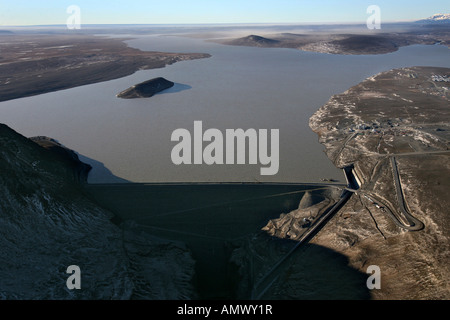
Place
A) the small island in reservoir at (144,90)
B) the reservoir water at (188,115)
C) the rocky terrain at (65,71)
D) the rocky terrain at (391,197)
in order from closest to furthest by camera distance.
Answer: the rocky terrain at (391,197) → the reservoir water at (188,115) → the small island in reservoir at (144,90) → the rocky terrain at (65,71)

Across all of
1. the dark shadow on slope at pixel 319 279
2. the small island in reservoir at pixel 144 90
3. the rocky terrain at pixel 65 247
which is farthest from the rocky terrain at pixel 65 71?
the dark shadow on slope at pixel 319 279

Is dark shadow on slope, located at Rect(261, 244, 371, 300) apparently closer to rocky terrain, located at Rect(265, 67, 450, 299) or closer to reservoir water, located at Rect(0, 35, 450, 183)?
rocky terrain, located at Rect(265, 67, 450, 299)

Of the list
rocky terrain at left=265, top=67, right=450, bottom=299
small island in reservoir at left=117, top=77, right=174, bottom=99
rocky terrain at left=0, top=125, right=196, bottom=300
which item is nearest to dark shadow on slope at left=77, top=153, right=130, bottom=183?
rocky terrain at left=0, top=125, right=196, bottom=300

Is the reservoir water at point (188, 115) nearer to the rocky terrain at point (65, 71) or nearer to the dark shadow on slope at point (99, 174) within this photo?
the dark shadow on slope at point (99, 174)

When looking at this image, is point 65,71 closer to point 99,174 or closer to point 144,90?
point 144,90
